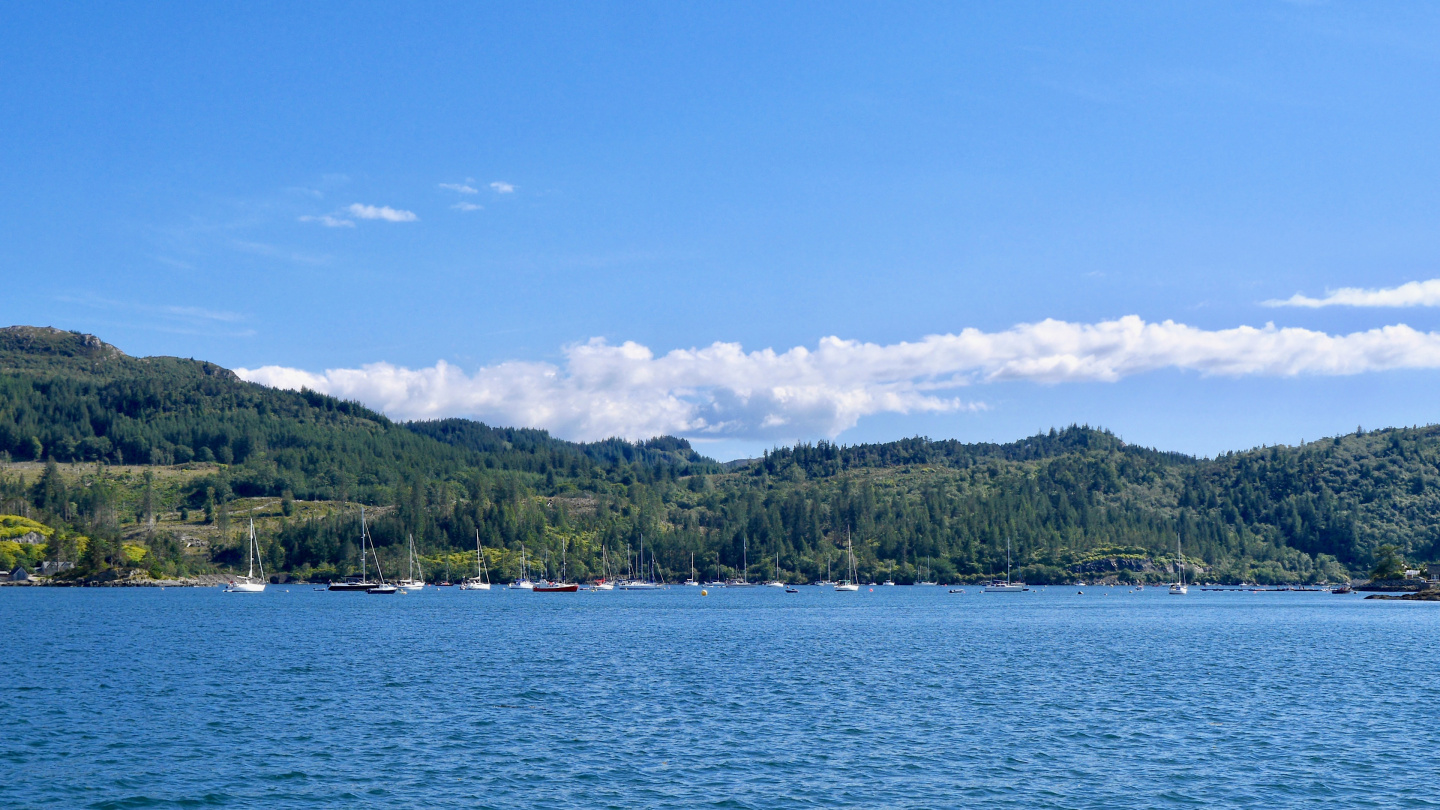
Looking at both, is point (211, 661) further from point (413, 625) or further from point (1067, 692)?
point (1067, 692)

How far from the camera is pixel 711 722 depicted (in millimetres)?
56531

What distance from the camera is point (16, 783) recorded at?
137 ft

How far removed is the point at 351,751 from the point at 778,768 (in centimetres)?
1788

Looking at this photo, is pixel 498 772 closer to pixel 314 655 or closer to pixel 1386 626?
pixel 314 655

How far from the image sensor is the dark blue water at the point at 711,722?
41219 millimetres

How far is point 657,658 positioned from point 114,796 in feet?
182

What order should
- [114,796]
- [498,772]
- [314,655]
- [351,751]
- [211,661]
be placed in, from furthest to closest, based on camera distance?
[314,655]
[211,661]
[351,751]
[498,772]
[114,796]

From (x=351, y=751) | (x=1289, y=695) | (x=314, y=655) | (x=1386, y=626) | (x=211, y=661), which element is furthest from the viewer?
(x=1386, y=626)

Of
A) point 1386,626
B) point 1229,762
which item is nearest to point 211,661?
point 1229,762

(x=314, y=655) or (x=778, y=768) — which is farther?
(x=314, y=655)

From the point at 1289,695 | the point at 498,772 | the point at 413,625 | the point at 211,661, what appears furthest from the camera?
the point at 413,625

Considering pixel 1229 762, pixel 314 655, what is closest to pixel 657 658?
pixel 314 655

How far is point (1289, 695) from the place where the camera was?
68.2 meters

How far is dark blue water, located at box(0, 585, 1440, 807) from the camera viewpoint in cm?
4122
